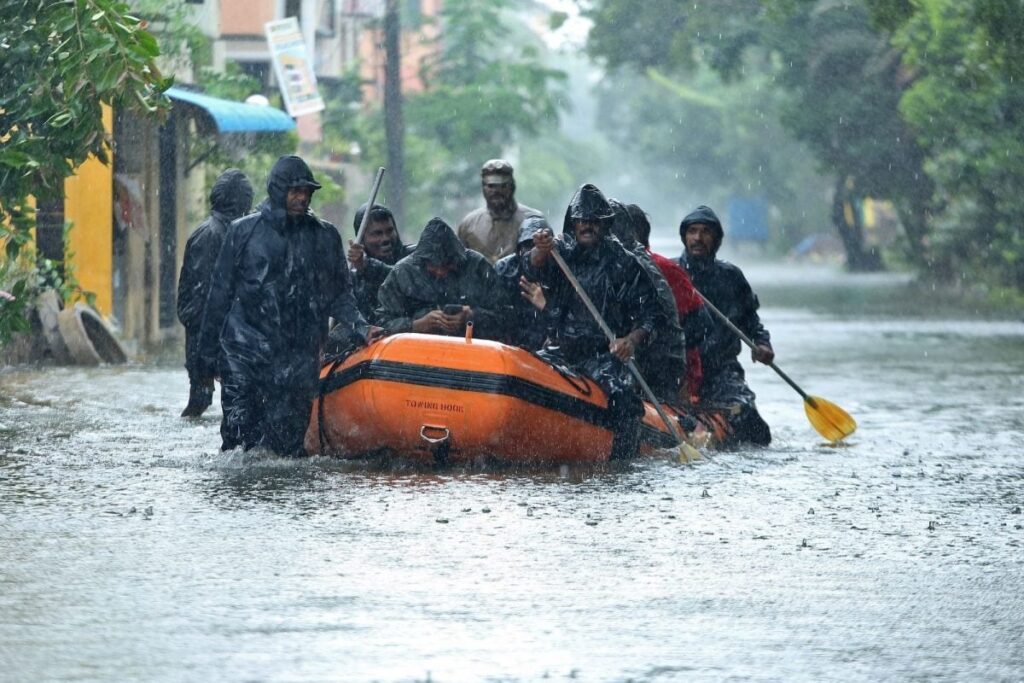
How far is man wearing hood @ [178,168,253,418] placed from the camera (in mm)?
14148

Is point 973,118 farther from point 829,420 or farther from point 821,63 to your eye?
point 829,420

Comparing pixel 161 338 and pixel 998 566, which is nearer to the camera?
pixel 998 566

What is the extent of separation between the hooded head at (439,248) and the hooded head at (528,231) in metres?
0.33

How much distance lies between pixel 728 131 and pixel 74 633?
257 feet

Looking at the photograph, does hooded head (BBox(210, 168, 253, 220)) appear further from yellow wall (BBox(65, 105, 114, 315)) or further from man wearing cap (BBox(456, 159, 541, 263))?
yellow wall (BBox(65, 105, 114, 315))

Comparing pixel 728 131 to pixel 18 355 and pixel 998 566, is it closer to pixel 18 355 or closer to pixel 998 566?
pixel 18 355

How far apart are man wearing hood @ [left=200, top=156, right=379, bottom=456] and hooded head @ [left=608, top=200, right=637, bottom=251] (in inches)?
69.3

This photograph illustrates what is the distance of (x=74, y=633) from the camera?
21.6ft

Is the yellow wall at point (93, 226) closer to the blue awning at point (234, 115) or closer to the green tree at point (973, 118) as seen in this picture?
the blue awning at point (234, 115)

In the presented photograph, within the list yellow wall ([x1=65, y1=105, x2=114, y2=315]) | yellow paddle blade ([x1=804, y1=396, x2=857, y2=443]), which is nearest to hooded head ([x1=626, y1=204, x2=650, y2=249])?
yellow paddle blade ([x1=804, y1=396, x2=857, y2=443])

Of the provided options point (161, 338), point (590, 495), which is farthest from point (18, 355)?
point (590, 495)

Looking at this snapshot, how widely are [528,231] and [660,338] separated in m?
1.03

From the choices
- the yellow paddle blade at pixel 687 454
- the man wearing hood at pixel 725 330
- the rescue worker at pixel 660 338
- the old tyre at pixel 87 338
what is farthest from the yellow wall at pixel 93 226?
the yellow paddle blade at pixel 687 454

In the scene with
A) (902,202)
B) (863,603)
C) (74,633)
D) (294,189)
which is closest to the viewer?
(74,633)
